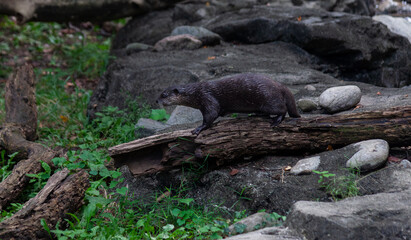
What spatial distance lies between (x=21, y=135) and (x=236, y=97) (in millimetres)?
2873

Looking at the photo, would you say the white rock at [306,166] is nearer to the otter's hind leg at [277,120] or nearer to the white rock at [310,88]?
the otter's hind leg at [277,120]

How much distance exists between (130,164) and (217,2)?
611cm

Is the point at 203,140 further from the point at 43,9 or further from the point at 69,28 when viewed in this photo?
the point at 69,28

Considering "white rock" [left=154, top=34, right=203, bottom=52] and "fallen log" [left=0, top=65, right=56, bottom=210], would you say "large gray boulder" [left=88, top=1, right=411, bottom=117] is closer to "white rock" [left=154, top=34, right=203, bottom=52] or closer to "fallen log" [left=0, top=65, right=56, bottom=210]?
"white rock" [left=154, top=34, right=203, bottom=52]

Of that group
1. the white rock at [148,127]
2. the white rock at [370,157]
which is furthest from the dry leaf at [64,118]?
the white rock at [370,157]

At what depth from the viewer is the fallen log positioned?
3.86 meters

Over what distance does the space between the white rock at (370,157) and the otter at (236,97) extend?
0.64 m

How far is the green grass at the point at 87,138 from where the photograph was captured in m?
3.03

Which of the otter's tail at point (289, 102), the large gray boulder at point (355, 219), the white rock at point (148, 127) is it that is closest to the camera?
the large gray boulder at point (355, 219)

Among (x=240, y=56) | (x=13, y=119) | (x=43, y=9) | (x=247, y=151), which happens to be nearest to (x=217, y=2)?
(x=240, y=56)

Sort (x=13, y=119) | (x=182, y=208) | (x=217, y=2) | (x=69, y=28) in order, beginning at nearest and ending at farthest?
(x=182, y=208) → (x=13, y=119) → (x=217, y=2) → (x=69, y=28)

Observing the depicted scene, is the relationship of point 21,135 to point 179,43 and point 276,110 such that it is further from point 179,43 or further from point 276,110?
point 276,110

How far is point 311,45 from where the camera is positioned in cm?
653

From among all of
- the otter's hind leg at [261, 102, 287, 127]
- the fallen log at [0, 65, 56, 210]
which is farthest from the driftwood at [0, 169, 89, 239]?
the otter's hind leg at [261, 102, 287, 127]
